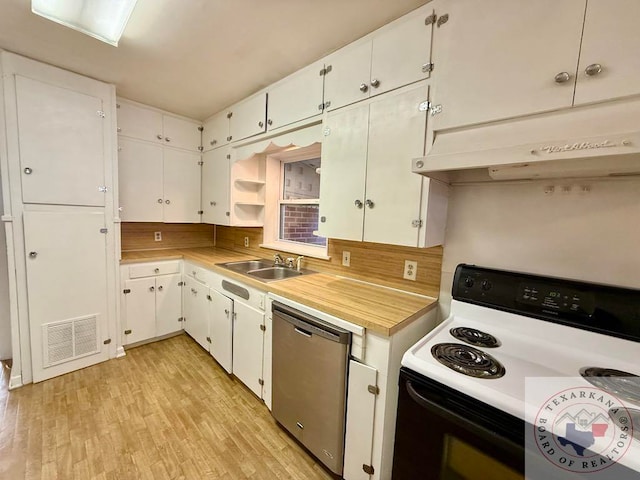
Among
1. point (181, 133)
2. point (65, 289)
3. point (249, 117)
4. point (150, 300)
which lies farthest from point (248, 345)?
point (181, 133)

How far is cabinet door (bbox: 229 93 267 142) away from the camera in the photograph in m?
2.23

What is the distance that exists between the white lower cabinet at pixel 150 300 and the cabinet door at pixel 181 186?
1.94ft

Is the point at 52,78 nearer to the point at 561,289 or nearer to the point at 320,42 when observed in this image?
the point at 320,42

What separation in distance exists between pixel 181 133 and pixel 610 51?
10.8ft

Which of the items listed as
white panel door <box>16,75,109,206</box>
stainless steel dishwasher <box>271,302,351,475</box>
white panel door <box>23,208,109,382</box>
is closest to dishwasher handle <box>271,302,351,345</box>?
stainless steel dishwasher <box>271,302,351,475</box>

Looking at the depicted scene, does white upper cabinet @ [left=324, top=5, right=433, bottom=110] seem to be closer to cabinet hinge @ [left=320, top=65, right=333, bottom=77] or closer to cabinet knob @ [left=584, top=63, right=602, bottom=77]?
cabinet hinge @ [left=320, top=65, right=333, bottom=77]

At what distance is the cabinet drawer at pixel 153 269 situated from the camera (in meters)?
2.54

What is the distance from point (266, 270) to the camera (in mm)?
2391

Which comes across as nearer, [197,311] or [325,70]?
[325,70]

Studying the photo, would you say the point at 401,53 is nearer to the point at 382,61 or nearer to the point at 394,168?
the point at 382,61

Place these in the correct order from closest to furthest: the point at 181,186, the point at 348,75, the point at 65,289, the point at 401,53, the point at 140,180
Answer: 1. the point at 401,53
2. the point at 348,75
3. the point at 65,289
4. the point at 140,180
5. the point at 181,186

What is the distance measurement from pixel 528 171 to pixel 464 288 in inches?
23.8

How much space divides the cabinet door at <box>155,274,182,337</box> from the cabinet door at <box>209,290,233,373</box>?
697 mm

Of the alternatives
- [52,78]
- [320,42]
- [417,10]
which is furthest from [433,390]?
[52,78]
